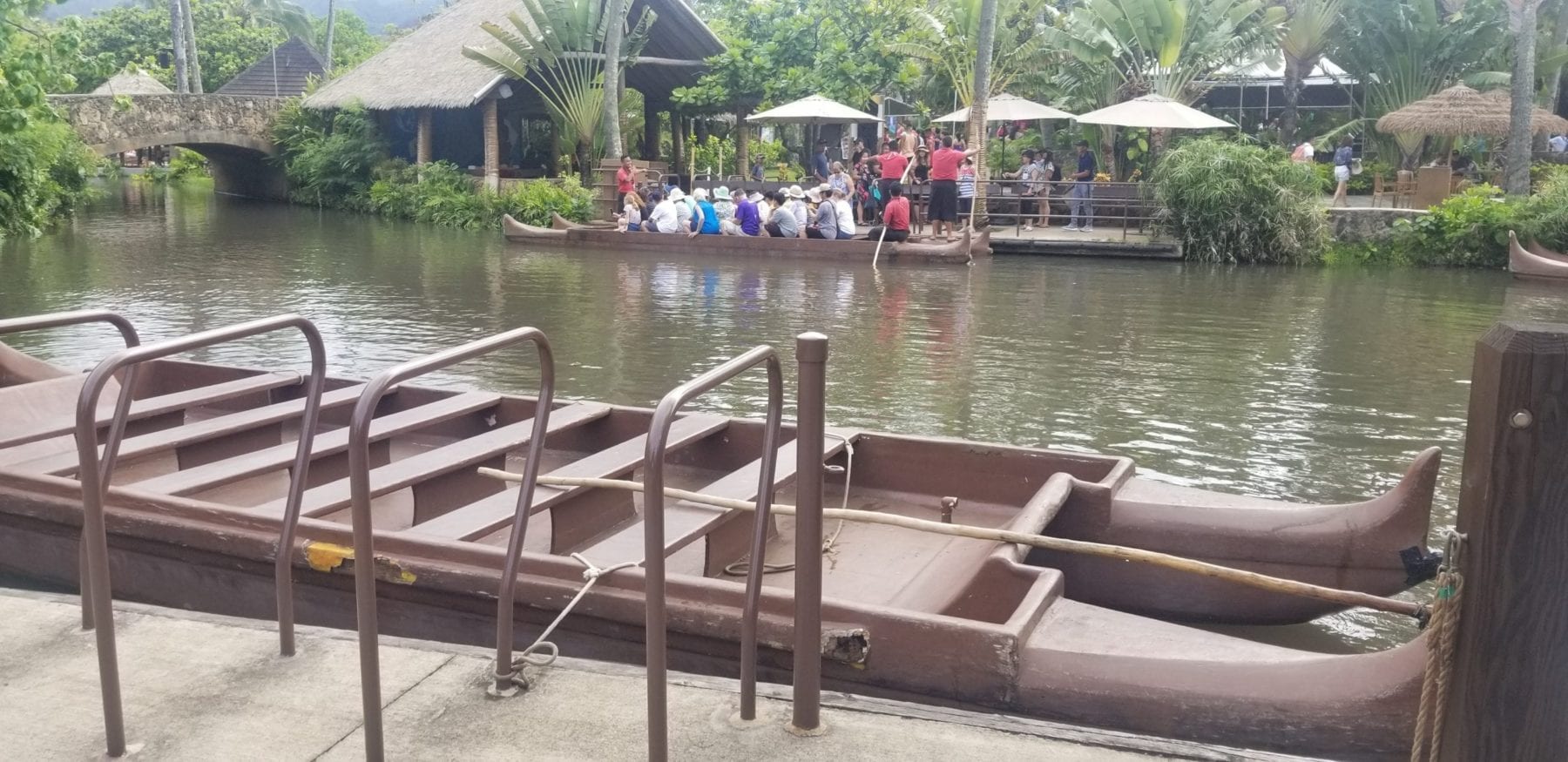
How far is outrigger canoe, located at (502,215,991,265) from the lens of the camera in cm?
1831

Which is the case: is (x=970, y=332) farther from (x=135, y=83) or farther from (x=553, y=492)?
(x=135, y=83)

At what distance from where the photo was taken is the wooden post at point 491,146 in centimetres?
2792

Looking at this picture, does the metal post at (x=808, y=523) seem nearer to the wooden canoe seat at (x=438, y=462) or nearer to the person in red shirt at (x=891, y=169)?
the wooden canoe seat at (x=438, y=462)

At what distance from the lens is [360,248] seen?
21609 millimetres

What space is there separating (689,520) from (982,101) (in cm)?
1760

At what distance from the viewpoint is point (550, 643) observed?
12.7ft

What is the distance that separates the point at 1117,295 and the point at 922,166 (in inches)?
230

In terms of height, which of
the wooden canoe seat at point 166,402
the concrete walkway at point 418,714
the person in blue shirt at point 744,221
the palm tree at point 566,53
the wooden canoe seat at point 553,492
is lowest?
the concrete walkway at point 418,714

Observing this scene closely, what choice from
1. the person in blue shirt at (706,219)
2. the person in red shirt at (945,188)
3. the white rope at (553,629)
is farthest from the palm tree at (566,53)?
A: the white rope at (553,629)

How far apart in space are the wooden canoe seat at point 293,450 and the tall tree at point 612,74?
1885cm

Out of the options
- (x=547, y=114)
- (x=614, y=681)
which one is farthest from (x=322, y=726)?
(x=547, y=114)

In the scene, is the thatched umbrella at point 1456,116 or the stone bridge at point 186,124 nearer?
the thatched umbrella at point 1456,116

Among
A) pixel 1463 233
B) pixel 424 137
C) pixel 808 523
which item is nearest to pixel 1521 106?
pixel 1463 233

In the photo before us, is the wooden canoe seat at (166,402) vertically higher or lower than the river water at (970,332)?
higher
